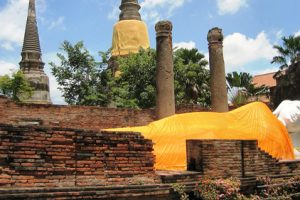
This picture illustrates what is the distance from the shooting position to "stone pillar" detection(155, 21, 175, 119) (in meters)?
15.3

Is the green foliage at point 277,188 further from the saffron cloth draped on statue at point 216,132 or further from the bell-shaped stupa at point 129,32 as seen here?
the bell-shaped stupa at point 129,32

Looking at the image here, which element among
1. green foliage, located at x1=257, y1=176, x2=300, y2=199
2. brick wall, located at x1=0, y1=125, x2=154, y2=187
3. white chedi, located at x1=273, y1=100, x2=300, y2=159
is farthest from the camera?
white chedi, located at x1=273, y1=100, x2=300, y2=159

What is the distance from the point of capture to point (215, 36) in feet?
51.5

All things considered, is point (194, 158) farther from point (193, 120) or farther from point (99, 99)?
point (99, 99)

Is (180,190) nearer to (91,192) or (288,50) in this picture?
(91,192)

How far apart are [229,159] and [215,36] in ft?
27.4

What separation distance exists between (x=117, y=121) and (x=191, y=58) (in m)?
11.6

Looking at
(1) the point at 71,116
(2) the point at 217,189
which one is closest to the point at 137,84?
(1) the point at 71,116

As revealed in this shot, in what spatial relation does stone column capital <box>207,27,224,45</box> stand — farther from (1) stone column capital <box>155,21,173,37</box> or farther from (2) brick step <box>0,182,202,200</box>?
(2) brick step <box>0,182,202,200</box>

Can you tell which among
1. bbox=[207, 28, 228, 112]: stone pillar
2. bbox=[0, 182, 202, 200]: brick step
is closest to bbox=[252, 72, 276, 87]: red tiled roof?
bbox=[207, 28, 228, 112]: stone pillar

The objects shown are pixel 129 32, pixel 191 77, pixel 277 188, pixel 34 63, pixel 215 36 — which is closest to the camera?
pixel 277 188

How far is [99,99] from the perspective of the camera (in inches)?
907

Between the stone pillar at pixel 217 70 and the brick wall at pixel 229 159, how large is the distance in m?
6.85

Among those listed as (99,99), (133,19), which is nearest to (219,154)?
(99,99)
